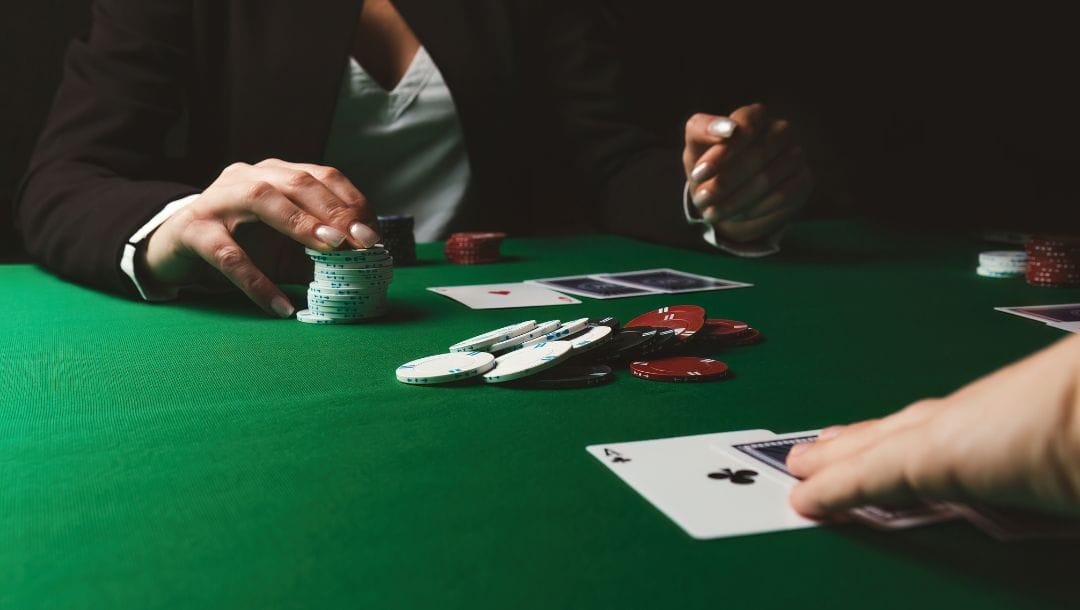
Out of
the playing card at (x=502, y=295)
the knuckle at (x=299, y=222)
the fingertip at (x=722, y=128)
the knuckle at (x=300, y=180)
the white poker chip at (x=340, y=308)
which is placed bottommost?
the playing card at (x=502, y=295)

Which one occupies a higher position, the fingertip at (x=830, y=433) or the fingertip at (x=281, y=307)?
the fingertip at (x=830, y=433)

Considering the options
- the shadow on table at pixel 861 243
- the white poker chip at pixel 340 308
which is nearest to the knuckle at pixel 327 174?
the white poker chip at pixel 340 308

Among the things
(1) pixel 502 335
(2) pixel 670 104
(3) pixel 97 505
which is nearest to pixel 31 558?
(3) pixel 97 505

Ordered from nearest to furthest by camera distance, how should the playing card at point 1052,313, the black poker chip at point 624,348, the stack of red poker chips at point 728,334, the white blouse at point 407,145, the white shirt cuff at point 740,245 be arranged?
the black poker chip at point 624,348 < the stack of red poker chips at point 728,334 < the playing card at point 1052,313 < the white shirt cuff at point 740,245 < the white blouse at point 407,145

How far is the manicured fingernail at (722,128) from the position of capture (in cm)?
236

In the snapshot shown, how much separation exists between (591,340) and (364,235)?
57 cm

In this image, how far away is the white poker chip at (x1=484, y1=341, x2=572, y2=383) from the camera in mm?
1247

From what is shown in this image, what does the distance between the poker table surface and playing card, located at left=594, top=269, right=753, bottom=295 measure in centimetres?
18

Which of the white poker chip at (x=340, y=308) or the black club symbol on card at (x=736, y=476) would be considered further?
the white poker chip at (x=340, y=308)

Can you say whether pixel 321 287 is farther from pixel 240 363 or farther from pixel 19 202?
pixel 19 202

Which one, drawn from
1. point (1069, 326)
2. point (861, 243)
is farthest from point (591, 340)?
point (861, 243)

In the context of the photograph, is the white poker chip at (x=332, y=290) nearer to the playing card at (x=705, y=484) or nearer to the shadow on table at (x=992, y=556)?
the playing card at (x=705, y=484)

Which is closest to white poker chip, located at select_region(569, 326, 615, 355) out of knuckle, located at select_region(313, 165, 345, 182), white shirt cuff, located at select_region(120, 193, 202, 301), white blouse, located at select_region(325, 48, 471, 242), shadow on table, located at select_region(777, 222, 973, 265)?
knuckle, located at select_region(313, 165, 345, 182)

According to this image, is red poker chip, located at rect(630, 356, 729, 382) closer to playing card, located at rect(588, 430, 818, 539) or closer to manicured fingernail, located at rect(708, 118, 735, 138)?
playing card, located at rect(588, 430, 818, 539)
